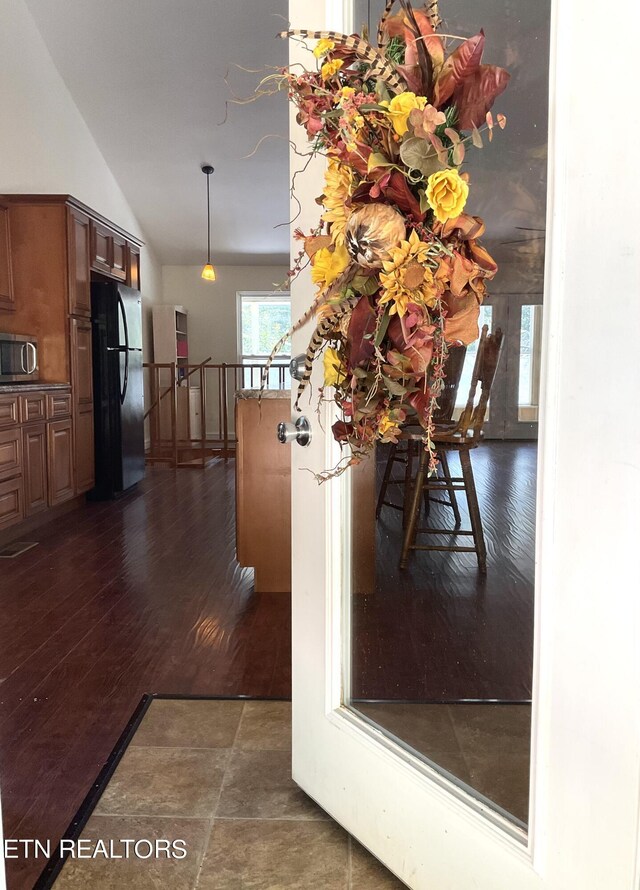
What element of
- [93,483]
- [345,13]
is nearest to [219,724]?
[345,13]

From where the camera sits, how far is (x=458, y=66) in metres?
0.99

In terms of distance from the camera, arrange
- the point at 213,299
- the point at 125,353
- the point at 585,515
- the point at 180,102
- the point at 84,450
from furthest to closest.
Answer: the point at 213,299, the point at 180,102, the point at 125,353, the point at 84,450, the point at 585,515

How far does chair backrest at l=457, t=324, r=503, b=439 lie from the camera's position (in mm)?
1068

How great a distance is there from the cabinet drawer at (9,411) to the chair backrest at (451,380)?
3.15 meters

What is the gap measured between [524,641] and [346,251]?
667mm


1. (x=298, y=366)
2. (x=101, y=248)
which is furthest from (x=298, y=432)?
(x=101, y=248)

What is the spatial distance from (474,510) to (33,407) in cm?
351

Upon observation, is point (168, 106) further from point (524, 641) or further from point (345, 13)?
point (524, 641)

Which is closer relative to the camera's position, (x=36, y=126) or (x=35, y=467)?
(x=35, y=467)

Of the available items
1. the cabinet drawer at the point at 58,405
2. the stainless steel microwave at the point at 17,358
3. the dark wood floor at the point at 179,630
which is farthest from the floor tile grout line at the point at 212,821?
the cabinet drawer at the point at 58,405

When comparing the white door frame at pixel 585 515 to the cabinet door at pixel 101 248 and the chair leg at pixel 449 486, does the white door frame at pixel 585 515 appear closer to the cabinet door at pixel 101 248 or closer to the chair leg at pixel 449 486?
the chair leg at pixel 449 486

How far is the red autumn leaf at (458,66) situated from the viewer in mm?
972

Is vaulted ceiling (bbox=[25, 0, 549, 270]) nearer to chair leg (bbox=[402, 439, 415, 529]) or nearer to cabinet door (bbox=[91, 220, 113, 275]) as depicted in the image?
chair leg (bbox=[402, 439, 415, 529])

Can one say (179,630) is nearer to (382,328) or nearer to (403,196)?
(382,328)
